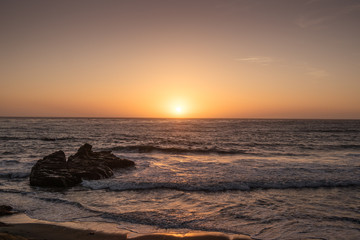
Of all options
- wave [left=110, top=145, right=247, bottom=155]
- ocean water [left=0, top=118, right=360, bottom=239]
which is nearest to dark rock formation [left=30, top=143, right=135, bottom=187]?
ocean water [left=0, top=118, right=360, bottom=239]

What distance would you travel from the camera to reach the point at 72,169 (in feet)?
48.0

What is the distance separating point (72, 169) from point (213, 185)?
8605mm

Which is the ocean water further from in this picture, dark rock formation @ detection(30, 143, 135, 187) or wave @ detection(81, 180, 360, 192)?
dark rock formation @ detection(30, 143, 135, 187)

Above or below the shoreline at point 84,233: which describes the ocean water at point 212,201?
below

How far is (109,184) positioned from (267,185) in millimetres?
8197

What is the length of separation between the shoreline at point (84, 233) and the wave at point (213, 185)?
14.8 feet

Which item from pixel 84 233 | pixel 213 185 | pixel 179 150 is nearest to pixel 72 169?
pixel 213 185

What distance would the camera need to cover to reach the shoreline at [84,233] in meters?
6.49

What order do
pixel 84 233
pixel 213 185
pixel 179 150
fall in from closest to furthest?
pixel 84 233 → pixel 213 185 → pixel 179 150

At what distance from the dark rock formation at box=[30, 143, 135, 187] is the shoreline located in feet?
15.7

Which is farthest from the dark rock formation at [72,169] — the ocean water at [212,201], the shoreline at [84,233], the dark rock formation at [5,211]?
the shoreline at [84,233]

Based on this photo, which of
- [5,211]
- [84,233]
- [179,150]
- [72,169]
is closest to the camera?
[84,233]

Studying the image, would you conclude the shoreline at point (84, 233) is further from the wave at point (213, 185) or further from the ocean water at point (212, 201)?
the wave at point (213, 185)

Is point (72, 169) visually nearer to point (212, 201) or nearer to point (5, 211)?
point (5, 211)
